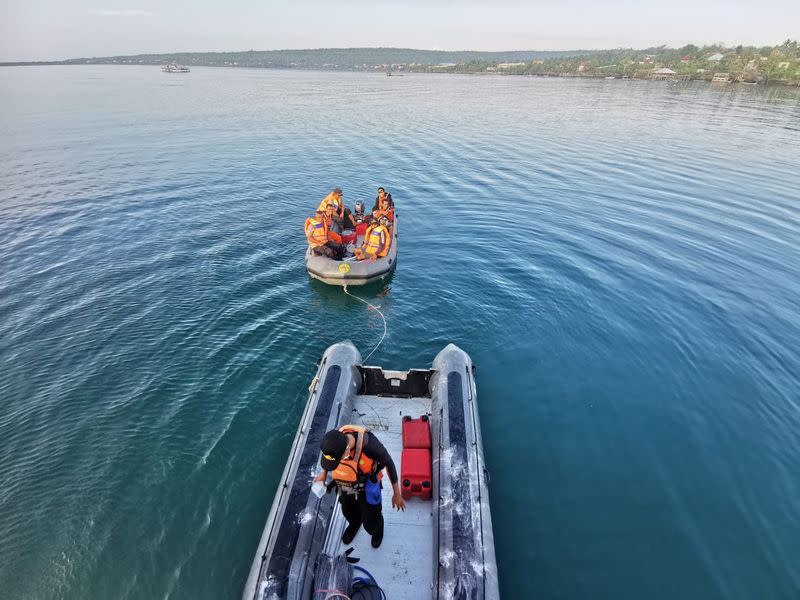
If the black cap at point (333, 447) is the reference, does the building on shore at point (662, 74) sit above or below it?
below

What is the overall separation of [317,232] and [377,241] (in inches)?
74.8

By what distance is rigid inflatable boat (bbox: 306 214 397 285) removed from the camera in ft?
41.9

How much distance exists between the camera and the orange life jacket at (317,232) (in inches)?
520

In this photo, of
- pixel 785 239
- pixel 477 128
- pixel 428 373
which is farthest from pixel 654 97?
pixel 428 373

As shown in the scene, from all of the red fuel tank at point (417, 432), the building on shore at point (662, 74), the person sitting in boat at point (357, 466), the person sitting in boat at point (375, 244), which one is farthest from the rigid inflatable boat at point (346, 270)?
the building on shore at point (662, 74)

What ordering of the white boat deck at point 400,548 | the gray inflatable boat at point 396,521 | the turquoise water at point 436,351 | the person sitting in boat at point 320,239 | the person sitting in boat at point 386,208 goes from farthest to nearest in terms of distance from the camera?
the person sitting in boat at point 386,208 < the person sitting in boat at point 320,239 < the turquoise water at point 436,351 < the white boat deck at point 400,548 < the gray inflatable boat at point 396,521

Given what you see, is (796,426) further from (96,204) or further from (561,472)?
(96,204)

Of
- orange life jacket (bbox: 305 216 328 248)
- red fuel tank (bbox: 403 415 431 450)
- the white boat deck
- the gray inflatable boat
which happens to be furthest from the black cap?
orange life jacket (bbox: 305 216 328 248)

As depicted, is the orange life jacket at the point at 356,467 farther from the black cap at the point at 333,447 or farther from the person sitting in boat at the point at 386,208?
the person sitting in boat at the point at 386,208

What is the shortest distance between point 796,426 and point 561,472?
520 cm

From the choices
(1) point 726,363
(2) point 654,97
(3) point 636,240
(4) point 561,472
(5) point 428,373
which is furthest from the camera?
(2) point 654,97

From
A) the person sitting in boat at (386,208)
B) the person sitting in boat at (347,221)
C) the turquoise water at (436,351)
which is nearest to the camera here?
the turquoise water at (436,351)

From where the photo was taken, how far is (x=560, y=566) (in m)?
6.21

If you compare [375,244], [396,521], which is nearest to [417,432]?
[396,521]
